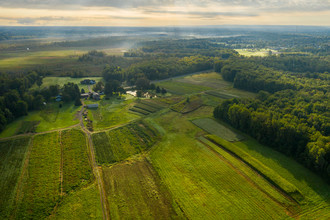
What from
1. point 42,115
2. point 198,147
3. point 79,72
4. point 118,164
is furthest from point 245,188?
point 79,72

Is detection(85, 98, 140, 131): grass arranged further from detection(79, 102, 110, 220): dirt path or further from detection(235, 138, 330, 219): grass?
detection(235, 138, 330, 219): grass

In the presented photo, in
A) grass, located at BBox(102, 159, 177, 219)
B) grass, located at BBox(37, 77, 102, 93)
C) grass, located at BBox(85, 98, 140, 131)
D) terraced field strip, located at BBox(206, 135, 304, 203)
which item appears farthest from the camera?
grass, located at BBox(37, 77, 102, 93)

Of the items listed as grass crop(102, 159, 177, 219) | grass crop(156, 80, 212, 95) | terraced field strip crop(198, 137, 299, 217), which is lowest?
grass crop(102, 159, 177, 219)

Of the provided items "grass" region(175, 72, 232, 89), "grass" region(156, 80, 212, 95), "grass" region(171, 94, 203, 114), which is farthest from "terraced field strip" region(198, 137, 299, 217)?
"grass" region(175, 72, 232, 89)

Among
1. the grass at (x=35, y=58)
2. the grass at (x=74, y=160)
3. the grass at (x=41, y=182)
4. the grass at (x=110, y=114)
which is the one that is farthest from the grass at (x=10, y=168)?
the grass at (x=35, y=58)

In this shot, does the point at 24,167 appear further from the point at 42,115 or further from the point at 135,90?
the point at 135,90

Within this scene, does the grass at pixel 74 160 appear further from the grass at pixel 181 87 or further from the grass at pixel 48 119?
the grass at pixel 181 87
